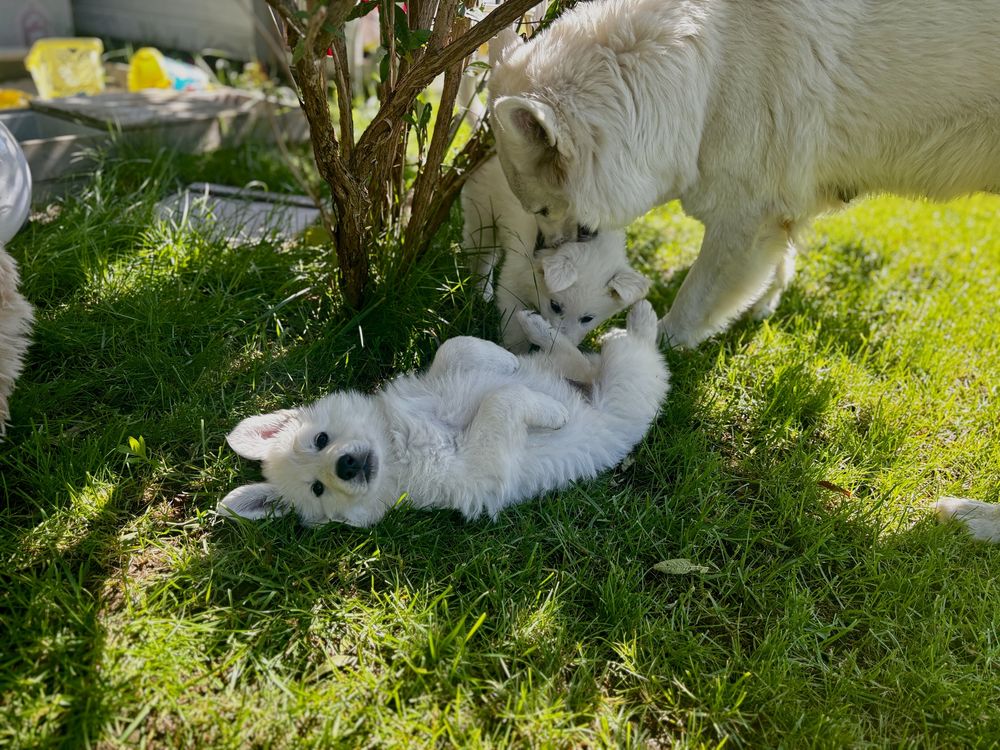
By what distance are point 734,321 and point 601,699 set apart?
2.00 metres

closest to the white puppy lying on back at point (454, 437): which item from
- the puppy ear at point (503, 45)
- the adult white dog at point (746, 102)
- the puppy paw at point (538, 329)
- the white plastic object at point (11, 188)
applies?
the puppy paw at point (538, 329)

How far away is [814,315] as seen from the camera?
12.5ft

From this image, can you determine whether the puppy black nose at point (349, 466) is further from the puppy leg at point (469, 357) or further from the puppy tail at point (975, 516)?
the puppy tail at point (975, 516)

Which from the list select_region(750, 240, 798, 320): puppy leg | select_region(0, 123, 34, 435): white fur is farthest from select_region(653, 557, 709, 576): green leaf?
select_region(0, 123, 34, 435): white fur

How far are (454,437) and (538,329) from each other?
748 mm

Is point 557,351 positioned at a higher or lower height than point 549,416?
lower

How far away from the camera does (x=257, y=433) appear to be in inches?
99.7

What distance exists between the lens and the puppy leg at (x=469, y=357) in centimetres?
278

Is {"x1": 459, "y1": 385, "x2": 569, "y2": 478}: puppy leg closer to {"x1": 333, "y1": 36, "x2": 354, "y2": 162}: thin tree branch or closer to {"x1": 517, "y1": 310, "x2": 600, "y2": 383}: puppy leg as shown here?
{"x1": 517, "y1": 310, "x2": 600, "y2": 383}: puppy leg

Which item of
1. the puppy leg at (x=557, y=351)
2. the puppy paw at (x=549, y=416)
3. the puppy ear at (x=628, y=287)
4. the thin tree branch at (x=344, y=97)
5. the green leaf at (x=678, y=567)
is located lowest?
the green leaf at (x=678, y=567)

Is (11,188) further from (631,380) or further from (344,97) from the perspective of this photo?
(631,380)

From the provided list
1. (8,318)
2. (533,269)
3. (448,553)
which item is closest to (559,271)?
(533,269)

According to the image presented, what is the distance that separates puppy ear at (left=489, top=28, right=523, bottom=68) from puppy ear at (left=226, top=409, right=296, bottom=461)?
64.0 inches

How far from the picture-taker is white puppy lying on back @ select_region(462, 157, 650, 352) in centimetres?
310
